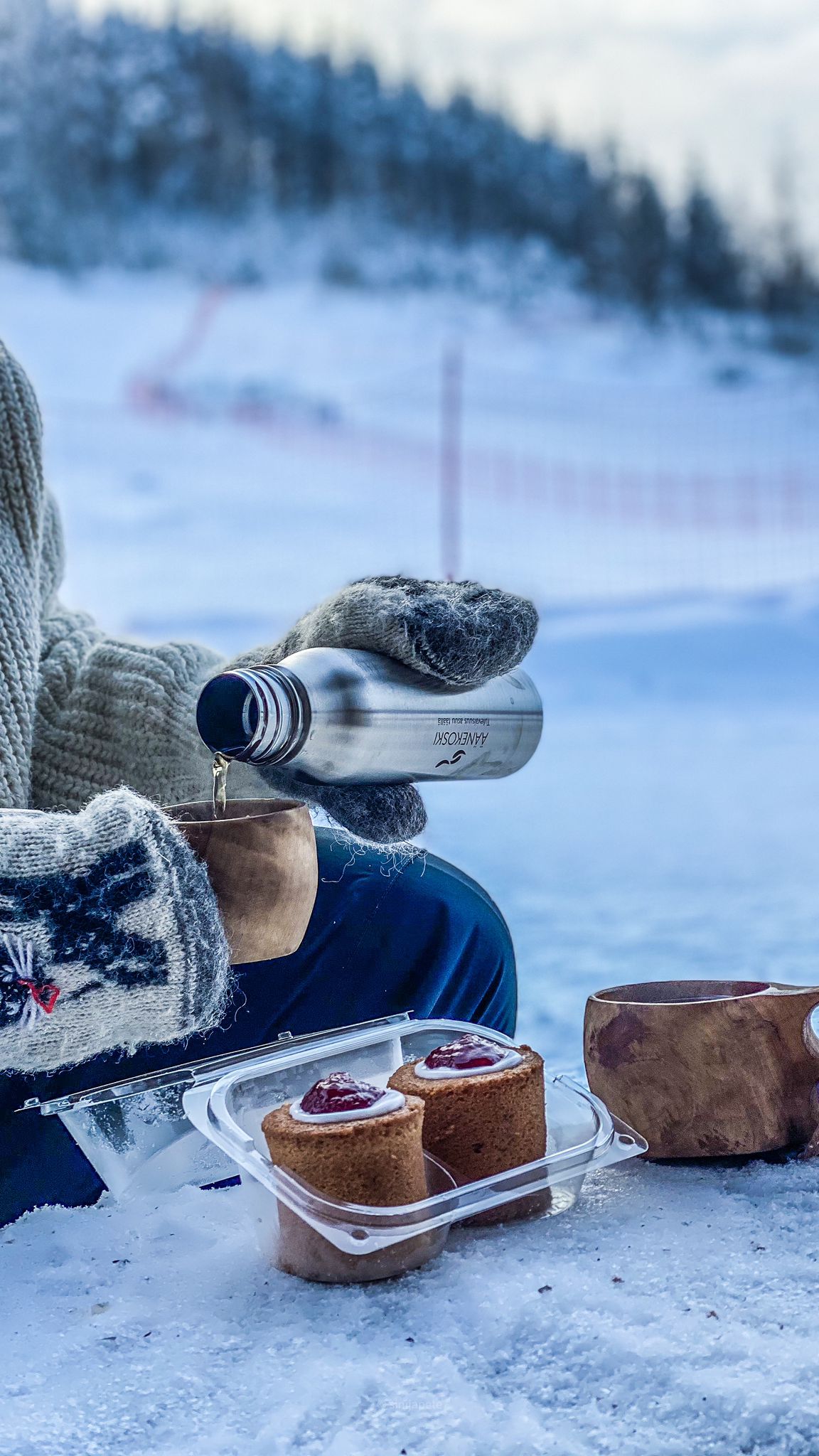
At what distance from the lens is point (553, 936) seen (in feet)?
8.32

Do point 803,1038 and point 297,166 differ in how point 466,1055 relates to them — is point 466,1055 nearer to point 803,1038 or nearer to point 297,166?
point 803,1038

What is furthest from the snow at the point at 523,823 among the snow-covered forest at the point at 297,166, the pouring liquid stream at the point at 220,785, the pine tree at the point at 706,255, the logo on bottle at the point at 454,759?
the snow-covered forest at the point at 297,166

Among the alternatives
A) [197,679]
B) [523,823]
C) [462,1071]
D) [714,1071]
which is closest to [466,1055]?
[462,1071]

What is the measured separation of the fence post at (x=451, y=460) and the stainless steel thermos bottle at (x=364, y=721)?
6717mm

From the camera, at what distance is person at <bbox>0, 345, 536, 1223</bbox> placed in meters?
0.58

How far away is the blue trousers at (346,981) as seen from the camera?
2.39 ft

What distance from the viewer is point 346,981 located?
0.82 m

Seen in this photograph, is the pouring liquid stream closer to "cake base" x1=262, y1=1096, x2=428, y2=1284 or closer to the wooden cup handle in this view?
"cake base" x1=262, y1=1096, x2=428, y2=1284

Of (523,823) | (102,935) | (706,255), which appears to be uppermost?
(706,255)

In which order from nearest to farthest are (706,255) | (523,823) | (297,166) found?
(523,823) < (706,255) < (297,166)

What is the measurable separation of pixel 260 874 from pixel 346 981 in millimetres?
223

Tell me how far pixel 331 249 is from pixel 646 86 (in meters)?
3.26

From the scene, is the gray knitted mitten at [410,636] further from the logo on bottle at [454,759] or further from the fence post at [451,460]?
the fence post at [451,460]

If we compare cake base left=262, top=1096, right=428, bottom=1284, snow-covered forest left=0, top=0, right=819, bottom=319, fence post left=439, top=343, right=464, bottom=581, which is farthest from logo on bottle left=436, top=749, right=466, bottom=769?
snow-covered forest left=0, top=0, right=819, bottom=319
